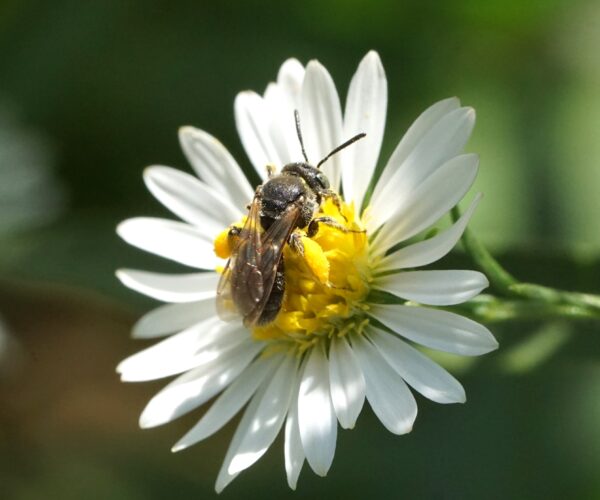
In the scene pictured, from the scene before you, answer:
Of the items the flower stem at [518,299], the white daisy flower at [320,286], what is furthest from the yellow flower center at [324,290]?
the flower stem at [518,299]

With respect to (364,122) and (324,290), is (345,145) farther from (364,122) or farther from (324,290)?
(324,290)

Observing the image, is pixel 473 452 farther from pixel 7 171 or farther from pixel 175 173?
pixel 7 171

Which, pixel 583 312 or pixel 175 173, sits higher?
pixel 175 173

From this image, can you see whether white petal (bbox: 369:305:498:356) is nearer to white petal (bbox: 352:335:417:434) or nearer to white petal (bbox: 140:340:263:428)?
white petal (bbox: 352:335:417:434)

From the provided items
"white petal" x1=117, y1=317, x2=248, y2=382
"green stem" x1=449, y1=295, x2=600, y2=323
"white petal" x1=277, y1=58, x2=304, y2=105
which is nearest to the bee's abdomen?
"white petal" x1=117, y1=317, x2=248, y2=382

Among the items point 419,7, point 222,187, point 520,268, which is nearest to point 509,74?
point 419,7

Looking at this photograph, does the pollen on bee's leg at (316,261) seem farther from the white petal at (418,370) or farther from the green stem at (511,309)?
the green stem at (511,309)

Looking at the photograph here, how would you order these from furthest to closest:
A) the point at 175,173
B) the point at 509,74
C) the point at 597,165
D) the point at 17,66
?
the point at 17,66, the point at 509,74, the point at 597,165, the point at 175,173
